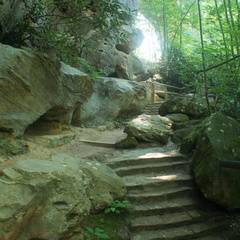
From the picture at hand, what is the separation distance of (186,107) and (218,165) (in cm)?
515

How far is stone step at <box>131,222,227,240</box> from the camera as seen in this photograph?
2.96 m

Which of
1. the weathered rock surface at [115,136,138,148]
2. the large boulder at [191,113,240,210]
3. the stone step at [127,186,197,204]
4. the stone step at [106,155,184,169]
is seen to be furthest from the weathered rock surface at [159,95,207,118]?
the stone step at [127,186,197,204]

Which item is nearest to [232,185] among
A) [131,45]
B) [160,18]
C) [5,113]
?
[5,113]

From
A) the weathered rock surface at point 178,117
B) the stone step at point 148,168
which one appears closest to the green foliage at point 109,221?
the stone step at point 148,168

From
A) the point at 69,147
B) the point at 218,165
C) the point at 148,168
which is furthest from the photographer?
the point at 69,147

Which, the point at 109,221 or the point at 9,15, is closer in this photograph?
the point at 109,221

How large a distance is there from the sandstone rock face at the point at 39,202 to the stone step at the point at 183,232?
1.01 m

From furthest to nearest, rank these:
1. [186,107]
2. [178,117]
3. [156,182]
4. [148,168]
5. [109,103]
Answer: [109,103] < [186,107] < [178,117] < [148,168] < [156,182]

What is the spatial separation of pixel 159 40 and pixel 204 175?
1791 cm

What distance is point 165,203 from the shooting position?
3.53 meters

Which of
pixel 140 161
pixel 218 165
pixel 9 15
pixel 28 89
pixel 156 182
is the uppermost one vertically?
pixel 9 15

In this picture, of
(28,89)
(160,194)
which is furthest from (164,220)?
(28,89)

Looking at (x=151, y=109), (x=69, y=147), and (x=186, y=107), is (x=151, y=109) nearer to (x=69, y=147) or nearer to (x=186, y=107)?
(x=186, y=107)

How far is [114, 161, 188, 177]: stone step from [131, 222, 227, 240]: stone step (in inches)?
50.4
